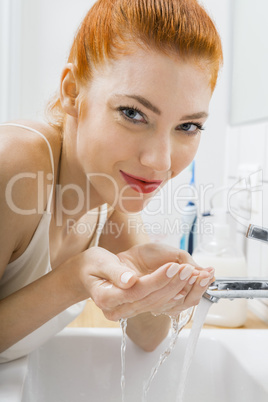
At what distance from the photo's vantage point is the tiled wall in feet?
3.42

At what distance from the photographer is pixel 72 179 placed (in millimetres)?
812

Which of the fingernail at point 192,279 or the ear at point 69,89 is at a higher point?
the ear at point 69,89

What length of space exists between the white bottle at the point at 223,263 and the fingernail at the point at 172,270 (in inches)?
20.7

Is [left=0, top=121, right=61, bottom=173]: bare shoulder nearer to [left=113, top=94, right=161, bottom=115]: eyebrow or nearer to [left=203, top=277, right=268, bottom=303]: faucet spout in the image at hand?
[left=113, top=94, right=161, bottom=115]: eyebrow

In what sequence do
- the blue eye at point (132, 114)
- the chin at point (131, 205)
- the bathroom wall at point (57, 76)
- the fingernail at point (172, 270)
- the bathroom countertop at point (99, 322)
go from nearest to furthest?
the fingernail at point (172, 270) → the blue eye at point (132, 114) → the chin at point (131, 205) → the bathroom countertop at point (99, 322) → the bathroom wall at point (57, 76)

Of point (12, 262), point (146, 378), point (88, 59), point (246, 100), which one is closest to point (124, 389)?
point (146, 378)

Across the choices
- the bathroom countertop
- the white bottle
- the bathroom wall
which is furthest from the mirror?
the bathroom countertop

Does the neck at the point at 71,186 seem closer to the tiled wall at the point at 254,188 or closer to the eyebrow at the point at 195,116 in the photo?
the eyebrow at the point at 195,116

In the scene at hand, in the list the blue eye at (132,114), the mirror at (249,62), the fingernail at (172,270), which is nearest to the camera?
the fingernail at (172,270)

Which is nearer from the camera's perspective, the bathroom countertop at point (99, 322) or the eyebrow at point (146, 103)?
the eyebrow at point (146, 103)

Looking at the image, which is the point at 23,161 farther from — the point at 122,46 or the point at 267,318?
the point at 267,318

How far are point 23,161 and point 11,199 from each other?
0.06 m

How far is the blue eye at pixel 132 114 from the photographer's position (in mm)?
614

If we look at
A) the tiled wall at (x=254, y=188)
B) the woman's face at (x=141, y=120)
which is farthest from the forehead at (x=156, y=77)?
the tiled wall at (x=254, y=188)
